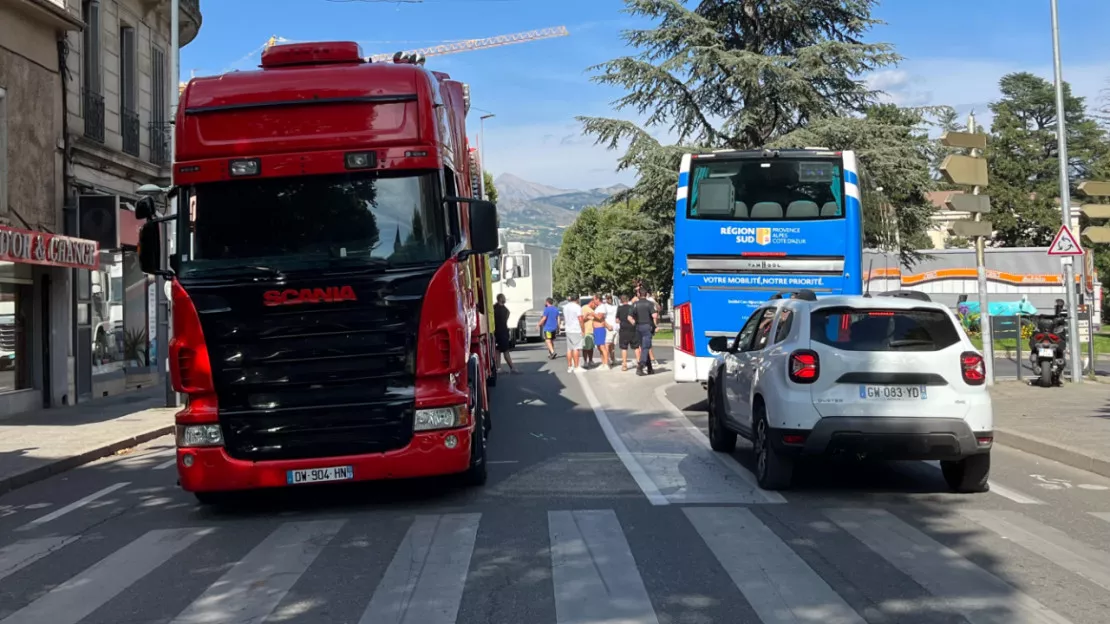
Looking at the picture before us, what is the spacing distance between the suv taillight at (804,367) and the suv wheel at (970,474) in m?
1.38

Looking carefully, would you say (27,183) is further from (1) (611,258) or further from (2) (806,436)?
(1) (611,258)

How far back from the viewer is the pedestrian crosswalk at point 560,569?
5504mm

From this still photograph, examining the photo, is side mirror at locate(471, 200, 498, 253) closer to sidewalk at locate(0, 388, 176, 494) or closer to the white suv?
the white suv

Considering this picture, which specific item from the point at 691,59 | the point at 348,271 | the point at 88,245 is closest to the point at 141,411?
the point at 88,245

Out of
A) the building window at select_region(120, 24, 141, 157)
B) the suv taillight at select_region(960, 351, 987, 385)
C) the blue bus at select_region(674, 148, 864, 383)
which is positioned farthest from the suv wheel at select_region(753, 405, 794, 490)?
the building window at select_region(120, 24, 141, 157)

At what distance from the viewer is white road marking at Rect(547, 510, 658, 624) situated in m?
5.41

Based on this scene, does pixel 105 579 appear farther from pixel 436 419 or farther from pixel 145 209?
pixel 145 209

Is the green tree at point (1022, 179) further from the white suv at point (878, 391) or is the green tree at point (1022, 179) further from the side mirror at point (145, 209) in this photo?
the side mirror at point (145, 209)

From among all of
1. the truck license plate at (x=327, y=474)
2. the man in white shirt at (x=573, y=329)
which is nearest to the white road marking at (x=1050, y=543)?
the truck license plate at (x=327, y=474)

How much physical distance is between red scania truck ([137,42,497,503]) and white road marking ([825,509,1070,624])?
2.99 m

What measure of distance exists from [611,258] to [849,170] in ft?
233

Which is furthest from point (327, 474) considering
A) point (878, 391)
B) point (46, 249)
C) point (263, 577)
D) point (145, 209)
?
point (46, 249)

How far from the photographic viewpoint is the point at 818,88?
93.7 feet

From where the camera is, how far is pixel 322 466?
8062 mm
